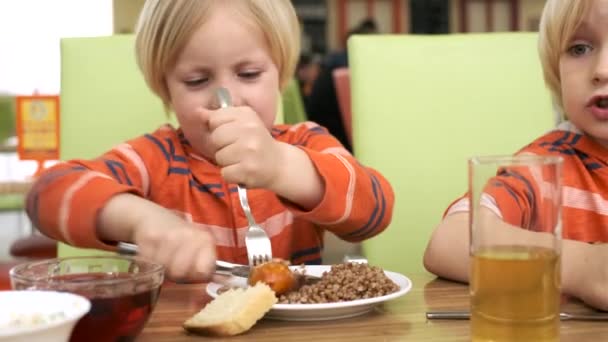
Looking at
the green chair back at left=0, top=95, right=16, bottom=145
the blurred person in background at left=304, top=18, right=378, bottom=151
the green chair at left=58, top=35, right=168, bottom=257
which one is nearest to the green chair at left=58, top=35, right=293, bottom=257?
the green chair at left=58, top=35, right=168, bottom=257

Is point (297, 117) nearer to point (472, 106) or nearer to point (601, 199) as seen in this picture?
point (472, 106)

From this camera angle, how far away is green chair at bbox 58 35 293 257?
1517 mm

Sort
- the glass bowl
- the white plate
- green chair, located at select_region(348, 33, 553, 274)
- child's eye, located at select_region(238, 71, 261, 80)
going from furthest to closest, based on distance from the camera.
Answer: green chair, located at select_region(348, 33, 553, 274) → child's eye, located at select_region(238, 71, 261, 80) → the white plate → the glass bowl

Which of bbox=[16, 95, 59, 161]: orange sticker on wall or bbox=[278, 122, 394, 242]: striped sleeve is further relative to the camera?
bbox=[16, 95, 59, 161]: orange sticker on wall

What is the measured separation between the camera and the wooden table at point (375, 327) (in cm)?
70

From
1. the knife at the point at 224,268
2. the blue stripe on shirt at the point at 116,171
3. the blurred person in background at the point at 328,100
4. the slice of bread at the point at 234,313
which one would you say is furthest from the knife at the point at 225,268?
the blurred person in background at the point at 328,100

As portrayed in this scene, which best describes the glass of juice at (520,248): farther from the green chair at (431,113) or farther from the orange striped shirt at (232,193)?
the green chair at (431,113)

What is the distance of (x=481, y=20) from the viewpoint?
460 inches

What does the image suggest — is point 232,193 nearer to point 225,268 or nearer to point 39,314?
point 225,268

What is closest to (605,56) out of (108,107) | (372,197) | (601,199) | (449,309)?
(601,199)

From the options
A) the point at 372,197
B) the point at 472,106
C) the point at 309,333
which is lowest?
the point at 309,333

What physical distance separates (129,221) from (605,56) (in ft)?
2.30

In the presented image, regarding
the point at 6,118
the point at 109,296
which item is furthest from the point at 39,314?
the point at 6,118

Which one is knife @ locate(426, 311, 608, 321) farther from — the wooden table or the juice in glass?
the juice in glass
